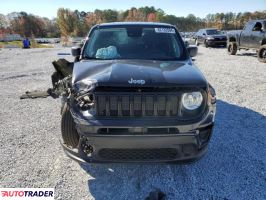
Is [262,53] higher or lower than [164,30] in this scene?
lower

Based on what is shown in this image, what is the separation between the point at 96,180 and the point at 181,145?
1195mm

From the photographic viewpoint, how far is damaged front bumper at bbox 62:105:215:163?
10.1 ft

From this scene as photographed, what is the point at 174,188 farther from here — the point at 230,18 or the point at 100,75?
the point at 230,18

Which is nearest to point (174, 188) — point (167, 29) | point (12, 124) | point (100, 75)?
point (100, 75)

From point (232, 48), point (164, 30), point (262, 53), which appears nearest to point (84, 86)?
point (164, 30)

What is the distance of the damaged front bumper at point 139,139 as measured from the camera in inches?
121

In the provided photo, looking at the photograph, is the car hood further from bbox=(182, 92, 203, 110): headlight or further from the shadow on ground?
the shadow on ground

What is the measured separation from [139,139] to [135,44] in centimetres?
202

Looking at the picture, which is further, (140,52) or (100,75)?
(140,52)

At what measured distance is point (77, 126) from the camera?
10.6ft

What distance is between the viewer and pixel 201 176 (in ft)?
12.3

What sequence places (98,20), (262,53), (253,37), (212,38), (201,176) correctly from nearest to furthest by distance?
(201,176) < (262,53) < (253,37) < (212,38) < (98,20)

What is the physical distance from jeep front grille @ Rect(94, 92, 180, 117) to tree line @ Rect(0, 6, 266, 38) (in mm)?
84811

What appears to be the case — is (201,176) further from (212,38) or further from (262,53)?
(212,38)
